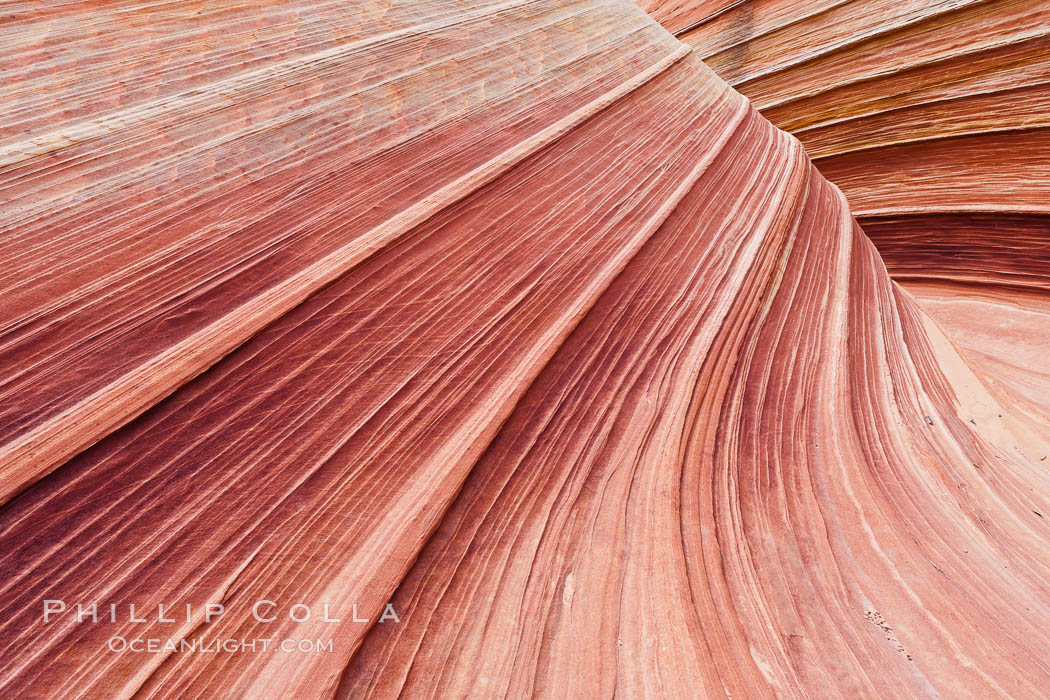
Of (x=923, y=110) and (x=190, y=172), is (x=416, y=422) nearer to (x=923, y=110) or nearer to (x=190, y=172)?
(x=190, y=172)

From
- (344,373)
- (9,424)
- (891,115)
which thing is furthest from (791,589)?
(891,115)

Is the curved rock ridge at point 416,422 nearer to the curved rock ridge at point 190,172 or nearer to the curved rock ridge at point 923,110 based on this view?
the curved rock ridge at point 190,172

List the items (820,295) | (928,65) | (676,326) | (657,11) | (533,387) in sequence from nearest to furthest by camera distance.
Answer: (533,387)
(676,326)
(820,295)
(928,65)
(657,11)

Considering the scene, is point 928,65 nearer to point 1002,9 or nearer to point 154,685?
point 1002,9

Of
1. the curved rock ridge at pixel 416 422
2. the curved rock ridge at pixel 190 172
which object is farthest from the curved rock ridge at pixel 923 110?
the curved rock ridge at pixel 190 172

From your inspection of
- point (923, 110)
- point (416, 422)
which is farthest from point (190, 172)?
point (923, 110)

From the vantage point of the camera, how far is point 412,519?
470mm

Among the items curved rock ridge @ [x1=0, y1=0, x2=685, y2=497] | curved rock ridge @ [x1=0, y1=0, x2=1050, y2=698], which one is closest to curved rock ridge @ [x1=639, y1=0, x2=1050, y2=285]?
curved rock ridge @ [x1=0, y1=0, x2=1050, y2=698]

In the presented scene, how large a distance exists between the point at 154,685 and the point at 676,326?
23.6 inches

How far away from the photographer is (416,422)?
52 cm

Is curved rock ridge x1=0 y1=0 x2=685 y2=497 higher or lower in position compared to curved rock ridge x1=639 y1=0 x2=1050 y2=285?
lower

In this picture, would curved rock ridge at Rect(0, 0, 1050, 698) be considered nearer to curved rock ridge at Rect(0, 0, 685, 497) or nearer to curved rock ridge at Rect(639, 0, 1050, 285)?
curved rock ridge at Rect(0, 0, 685, 497)

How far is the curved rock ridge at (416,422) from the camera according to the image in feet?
1.34

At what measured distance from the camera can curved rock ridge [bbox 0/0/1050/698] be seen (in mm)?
409
